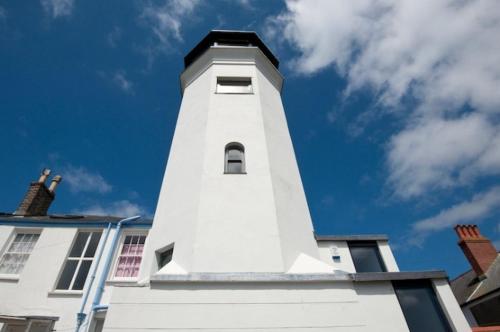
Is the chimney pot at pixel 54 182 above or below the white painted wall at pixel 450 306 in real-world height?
above

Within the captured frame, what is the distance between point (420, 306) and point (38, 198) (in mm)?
16522

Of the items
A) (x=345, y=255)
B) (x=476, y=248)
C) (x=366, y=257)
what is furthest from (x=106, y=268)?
(x=476, y=248)

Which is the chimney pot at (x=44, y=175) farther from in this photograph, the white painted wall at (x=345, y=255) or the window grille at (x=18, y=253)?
the white painted wall at (x=345, y=255)

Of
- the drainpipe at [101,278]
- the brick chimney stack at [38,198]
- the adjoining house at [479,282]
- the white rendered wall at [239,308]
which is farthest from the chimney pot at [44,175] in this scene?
the adjoining house at [479,282]

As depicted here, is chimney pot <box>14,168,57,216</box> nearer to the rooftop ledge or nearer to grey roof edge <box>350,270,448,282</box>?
the rooftop ledge

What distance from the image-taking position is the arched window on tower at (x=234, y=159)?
8202 mm

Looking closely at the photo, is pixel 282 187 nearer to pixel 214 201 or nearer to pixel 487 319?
pixel 214 201

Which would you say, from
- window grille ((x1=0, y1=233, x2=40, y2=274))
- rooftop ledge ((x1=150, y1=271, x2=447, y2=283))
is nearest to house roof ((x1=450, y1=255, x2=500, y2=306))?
rooftop ledge ((x1=150, y1=271, x2=447, y2=283))

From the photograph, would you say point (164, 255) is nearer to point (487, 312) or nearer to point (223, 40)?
point (223, 40)

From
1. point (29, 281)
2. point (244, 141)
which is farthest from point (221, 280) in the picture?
point (29, 281)

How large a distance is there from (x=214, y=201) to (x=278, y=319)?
3190 millimetres

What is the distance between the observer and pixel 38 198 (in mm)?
13812

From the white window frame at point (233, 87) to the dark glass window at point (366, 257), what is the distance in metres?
6.91

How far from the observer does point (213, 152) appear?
8344 mm
